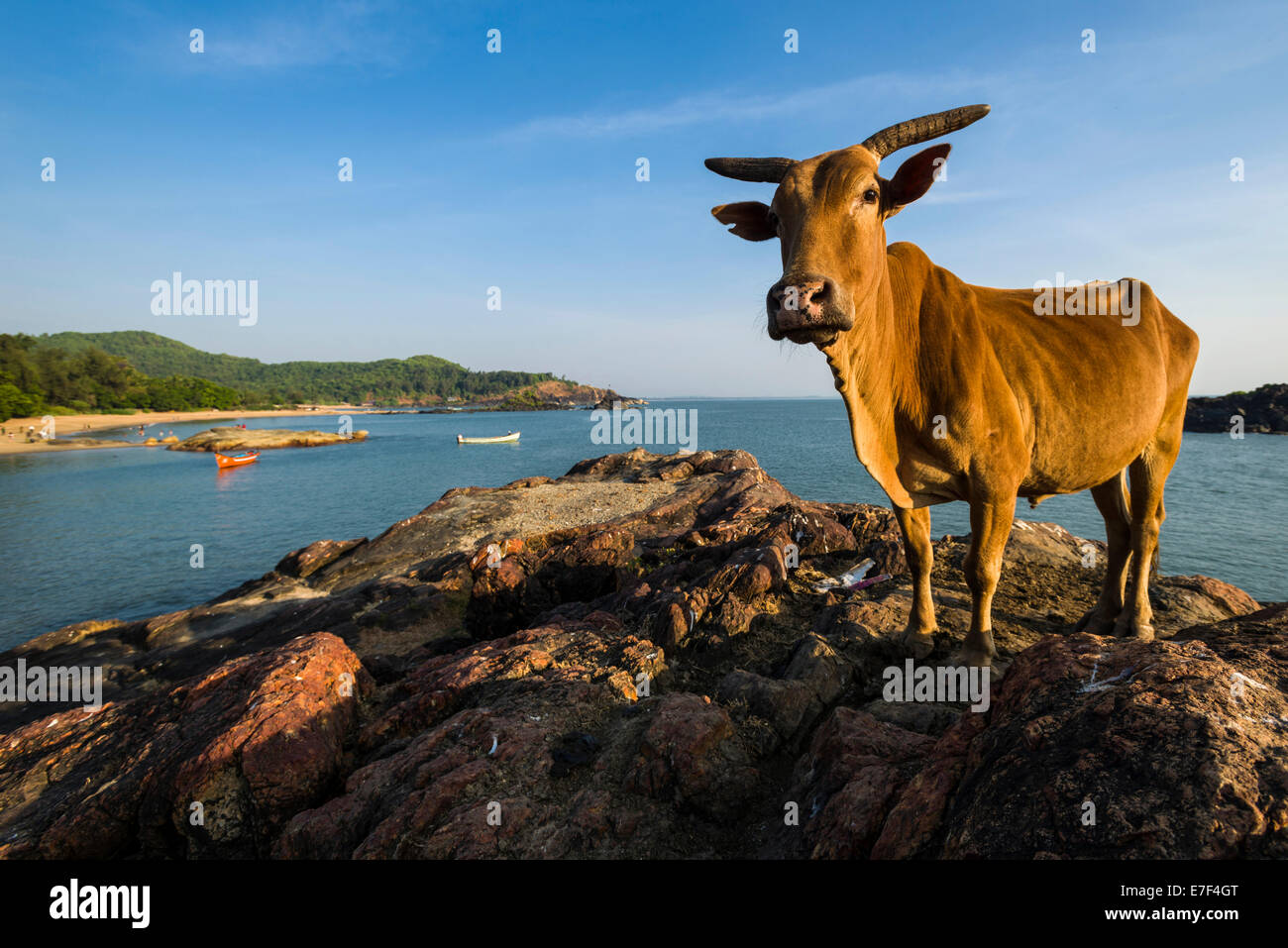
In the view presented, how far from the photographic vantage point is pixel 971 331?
4.66 metres

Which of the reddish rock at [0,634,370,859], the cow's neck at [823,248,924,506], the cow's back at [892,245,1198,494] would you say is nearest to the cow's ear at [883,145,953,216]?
the cow's neck at [823,248,924,506]

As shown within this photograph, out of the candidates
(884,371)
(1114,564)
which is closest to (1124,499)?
(1114,564)

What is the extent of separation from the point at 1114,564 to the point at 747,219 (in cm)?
530

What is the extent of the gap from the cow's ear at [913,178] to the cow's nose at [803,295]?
4.45ft

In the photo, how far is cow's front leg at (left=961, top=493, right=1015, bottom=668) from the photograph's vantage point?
4.57 meters

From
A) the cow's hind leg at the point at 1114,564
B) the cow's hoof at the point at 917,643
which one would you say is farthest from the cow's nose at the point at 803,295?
the cow's hind leg at the point at 1114,564

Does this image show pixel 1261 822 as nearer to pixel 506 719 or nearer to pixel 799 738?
pixel 799 738

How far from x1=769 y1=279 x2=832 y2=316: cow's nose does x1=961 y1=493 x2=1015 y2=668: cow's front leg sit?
2.40m

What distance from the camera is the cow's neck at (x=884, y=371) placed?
4.14 metres

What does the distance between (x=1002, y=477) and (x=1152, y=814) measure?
3275 millimetres

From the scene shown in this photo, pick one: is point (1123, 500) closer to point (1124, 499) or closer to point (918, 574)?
point (1124, 499)

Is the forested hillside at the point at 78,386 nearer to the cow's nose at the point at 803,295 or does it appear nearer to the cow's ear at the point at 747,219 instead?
the cow's ear at the point at 747,219

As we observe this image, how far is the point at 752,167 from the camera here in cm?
432
